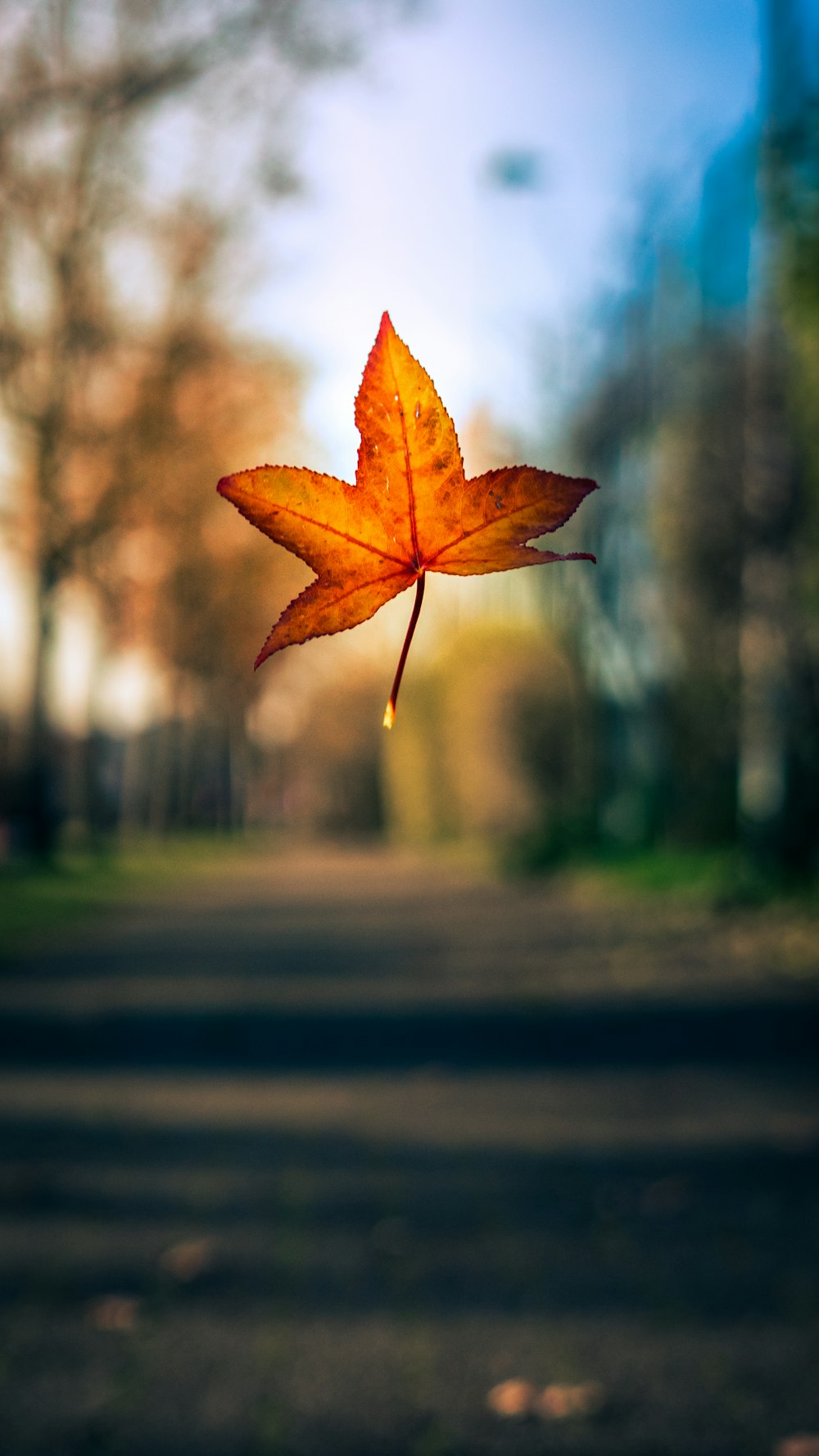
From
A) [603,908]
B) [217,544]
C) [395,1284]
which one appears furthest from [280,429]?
[603,908]

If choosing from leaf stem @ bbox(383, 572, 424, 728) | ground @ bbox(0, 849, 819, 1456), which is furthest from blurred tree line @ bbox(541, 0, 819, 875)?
leaf stem @ bbox(383, 572, 424, 728)

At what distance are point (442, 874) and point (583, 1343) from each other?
21.4 metres

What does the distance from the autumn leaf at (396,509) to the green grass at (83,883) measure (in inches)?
494

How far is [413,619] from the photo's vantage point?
0.34m

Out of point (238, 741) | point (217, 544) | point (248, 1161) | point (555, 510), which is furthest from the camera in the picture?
point (238, 741)

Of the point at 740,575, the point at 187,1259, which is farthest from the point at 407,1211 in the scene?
the point at 740,575

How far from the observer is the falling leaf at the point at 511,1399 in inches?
157

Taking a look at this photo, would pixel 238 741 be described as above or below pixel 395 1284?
above

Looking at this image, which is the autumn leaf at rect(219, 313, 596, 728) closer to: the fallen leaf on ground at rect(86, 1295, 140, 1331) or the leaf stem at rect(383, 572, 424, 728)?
the leaf stem at rect(383, 572, 424, 728)

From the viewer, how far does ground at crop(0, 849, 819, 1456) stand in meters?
4.02

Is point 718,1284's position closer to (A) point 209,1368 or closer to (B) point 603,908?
(A) point 209,1368

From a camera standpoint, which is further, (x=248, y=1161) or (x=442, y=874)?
(x=442, y=874)

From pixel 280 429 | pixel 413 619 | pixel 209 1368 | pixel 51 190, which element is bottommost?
pixel 209 1368

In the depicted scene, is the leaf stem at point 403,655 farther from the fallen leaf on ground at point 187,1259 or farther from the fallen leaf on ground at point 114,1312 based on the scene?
the fallen leaf on ground at point 187,1259
